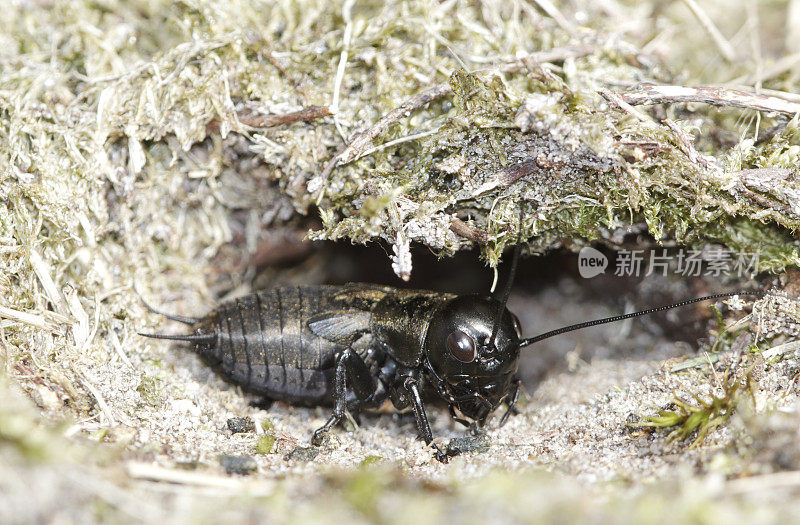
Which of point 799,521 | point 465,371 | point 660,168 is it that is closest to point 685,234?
point 660,168

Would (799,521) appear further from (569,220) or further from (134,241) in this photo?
(134,241)

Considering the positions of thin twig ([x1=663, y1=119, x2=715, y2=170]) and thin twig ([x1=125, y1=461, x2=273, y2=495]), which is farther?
thin twig ([x1=663, y1=119, x2=715, y2=170])

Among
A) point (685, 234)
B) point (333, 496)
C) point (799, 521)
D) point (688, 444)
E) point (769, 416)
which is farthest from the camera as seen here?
point (685, 234)

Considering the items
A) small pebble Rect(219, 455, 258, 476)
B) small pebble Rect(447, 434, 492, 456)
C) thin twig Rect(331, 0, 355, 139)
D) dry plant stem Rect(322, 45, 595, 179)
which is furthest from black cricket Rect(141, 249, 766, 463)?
thin twig Rect(331, 0, 355, 139)

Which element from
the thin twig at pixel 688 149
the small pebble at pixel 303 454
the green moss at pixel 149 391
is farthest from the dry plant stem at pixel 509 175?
the green moss at pixel 149 391

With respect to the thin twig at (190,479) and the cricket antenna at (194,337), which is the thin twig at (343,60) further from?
the thin twig at (190,479)

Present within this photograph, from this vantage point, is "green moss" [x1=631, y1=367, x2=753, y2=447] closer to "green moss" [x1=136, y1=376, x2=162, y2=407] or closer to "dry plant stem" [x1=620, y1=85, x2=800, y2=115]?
"dry plant stem" [x1=620, y1=85, x2=800, y2=115]
